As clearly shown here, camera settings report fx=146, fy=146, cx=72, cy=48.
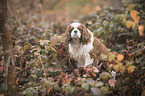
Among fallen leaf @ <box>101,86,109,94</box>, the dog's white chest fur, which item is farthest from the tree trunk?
the dog's white chest fur

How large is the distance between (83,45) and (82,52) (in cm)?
22

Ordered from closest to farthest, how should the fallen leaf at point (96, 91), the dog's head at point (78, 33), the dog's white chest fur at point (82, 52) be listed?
the fallen leaf at point (96, 91)
the dog's head at point (78, 33)
the dog's white chest fur at point (82, 52)

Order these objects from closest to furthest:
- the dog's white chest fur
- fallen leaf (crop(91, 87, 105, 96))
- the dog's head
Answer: fallen leaf (crop(91, 87, 105, 96)), the dog's head, the dog's white chest fur

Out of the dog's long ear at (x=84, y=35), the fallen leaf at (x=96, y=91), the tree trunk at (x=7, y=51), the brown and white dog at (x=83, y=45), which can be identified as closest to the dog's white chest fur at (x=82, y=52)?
the brown and white dog at (x=83, y=45)

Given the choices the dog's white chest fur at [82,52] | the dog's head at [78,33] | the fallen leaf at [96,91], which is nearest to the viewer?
the fallen leaf at [96,91]

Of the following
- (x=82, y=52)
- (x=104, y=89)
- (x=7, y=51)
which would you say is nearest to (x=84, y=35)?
(x=82, y=52)

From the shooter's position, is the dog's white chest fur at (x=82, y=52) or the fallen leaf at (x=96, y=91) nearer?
the fallen leaf at (x=96, y=91)

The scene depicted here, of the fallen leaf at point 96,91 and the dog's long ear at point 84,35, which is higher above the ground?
the dog's long ear at point 84,35

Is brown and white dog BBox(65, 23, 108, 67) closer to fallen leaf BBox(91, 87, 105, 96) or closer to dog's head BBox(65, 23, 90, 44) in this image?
dog's head BBox(65, 23, 90, 44)

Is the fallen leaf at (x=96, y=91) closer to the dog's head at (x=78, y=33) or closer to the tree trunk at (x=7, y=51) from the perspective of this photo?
the tree trunk at (x=7, y=51)

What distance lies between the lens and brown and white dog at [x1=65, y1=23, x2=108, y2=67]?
4.28 m

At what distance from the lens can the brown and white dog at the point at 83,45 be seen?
428 cm

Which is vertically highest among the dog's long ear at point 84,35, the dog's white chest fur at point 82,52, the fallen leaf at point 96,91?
the dog's long ear at point 84,35

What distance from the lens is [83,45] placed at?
4430mm
